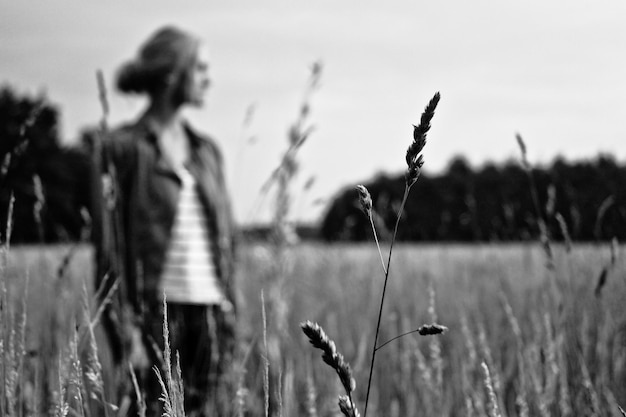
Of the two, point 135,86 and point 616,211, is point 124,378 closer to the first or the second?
point 135,86

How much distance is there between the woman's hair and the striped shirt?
16.6 inches

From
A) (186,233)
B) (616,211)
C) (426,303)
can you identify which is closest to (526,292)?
(426,303)

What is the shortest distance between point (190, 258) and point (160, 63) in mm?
853

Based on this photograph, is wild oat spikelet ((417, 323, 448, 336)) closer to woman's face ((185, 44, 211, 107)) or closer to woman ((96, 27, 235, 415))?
woman ((96, 27, 235, 415))

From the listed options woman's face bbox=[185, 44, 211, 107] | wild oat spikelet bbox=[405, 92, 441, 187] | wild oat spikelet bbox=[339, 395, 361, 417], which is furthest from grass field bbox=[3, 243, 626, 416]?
woman's face bbox=[185, 44, 211, 107]

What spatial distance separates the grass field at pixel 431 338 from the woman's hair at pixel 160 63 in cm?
85

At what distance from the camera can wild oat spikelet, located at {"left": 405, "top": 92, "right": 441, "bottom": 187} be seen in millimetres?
614

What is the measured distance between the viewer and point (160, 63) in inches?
102

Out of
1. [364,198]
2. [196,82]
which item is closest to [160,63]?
[196,82]

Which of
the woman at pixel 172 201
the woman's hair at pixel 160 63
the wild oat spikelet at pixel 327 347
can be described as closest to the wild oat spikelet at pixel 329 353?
the wild oat spikelet at pixel 327 347

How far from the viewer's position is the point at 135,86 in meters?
2.67

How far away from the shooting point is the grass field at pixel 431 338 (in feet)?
4.34

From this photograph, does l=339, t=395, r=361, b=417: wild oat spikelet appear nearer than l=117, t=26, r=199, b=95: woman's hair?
Yes

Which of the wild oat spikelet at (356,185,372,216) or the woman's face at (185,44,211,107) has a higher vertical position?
the woman's face at (185,44,211,107)
